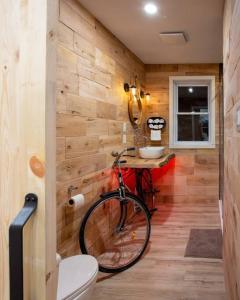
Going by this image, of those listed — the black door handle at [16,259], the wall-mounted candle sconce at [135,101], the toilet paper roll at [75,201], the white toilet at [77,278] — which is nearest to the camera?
the black door handle at [16,259]

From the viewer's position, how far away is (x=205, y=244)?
3.64m

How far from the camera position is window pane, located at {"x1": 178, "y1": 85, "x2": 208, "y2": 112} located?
5684 mm

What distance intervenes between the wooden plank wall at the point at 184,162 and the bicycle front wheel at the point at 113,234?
1717 millimetres

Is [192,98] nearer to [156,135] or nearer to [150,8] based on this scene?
[156,135]

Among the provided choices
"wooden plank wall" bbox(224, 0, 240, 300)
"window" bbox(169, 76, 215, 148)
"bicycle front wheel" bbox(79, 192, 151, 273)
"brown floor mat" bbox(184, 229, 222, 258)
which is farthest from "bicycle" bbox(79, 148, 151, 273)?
"window" bbox(169, 76, 215, 148)

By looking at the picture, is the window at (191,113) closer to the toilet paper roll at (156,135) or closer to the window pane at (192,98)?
the window pane at (192,98)

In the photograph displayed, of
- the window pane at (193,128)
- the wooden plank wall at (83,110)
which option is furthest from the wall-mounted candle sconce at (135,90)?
the window pane at (193,128)

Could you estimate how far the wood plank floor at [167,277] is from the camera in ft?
8.39

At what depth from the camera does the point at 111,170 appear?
3668 millimetres

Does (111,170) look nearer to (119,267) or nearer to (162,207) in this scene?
(119,267)

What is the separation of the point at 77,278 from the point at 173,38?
3.02 metres

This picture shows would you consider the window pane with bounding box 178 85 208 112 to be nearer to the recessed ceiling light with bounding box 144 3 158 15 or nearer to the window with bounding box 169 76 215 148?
the window with bounding box 169 76 215 148

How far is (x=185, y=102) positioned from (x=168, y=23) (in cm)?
247

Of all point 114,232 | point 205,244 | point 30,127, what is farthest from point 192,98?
point 30,127
